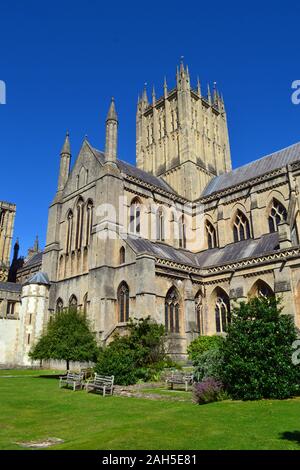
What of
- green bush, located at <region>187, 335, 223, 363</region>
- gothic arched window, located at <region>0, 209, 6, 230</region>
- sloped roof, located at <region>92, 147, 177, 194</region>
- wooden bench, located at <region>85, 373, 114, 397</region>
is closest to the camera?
wooden bench, located at <region>85, 373, 114, 397</region>

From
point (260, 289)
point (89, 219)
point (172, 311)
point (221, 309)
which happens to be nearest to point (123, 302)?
point (172, 311)

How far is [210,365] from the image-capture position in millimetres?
16875

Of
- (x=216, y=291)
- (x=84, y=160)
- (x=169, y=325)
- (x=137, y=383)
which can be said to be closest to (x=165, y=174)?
(x=84, y=160)

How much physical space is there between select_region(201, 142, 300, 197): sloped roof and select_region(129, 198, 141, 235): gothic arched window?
9582mm

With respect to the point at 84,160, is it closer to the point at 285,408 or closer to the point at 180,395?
the point at 180,395

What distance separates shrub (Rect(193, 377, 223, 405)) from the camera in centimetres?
1434

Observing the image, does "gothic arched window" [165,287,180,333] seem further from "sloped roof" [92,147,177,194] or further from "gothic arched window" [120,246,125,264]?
"sloped roof" [92,147,177,194]

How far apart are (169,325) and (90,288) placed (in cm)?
701

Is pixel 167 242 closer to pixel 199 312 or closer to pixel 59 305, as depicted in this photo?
pixel 199 312

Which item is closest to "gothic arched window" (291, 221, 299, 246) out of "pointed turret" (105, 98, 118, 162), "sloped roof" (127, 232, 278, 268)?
"sloped roof" (127, 232, 278, 268)

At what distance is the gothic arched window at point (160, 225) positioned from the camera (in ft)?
120

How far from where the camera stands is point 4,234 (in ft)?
220

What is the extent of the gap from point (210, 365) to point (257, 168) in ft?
91.6

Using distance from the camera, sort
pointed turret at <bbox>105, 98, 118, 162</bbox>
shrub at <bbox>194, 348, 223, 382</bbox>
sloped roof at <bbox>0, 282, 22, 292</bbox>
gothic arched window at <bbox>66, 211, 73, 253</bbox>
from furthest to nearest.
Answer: sloped roof at <bbox>0, 282, 22, 292</bbox> → gothic arched window at <bbox>66, 211, 73, 253</bbox> → pointed turret at <bbox>105, 98, 118, 162</bbox> → shrub at <bbox>194, 348, 223, 382</bbox>
